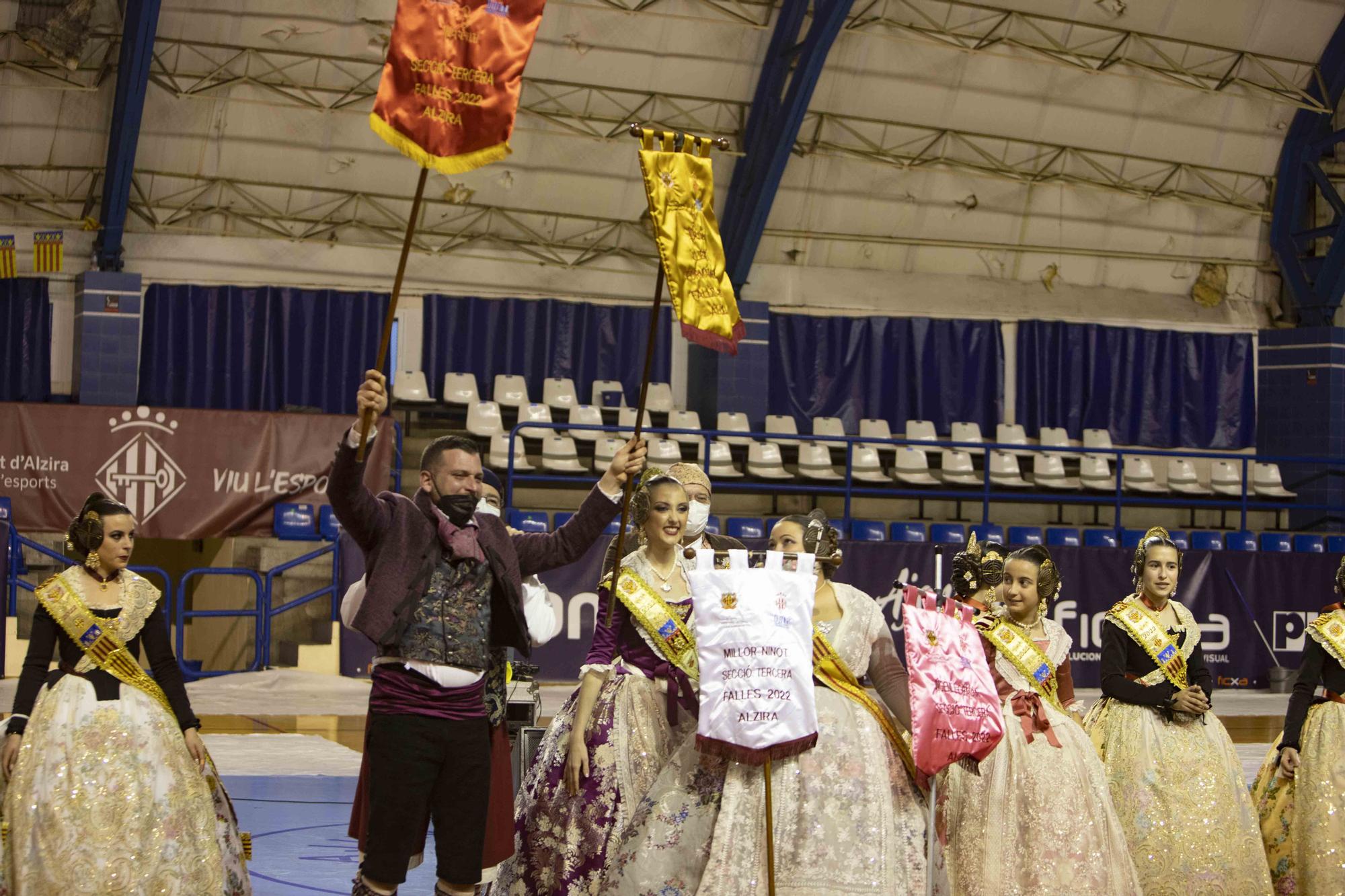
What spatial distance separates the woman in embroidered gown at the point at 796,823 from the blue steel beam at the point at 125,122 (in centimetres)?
1208

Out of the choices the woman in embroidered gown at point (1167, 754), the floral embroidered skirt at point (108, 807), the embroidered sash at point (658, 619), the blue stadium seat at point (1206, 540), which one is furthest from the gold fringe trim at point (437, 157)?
the blue stadium seat at point (1206, 540)

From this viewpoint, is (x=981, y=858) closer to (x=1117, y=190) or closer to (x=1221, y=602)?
(x=1221, y=602)

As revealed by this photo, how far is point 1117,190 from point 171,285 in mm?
11312

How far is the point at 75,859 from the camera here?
15.1ft

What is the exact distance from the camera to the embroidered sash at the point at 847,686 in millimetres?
4355

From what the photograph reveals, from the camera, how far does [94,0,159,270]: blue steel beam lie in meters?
14.5

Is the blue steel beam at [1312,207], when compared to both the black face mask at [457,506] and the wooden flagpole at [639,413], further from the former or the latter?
the black face mask at [457,506]

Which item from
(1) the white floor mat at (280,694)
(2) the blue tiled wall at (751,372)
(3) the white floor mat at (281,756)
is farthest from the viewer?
(2) the blue tiled wall at (751,372)

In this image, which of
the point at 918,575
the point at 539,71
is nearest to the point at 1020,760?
the point at 918,575

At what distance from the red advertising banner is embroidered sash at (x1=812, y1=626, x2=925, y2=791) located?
9.22 metres

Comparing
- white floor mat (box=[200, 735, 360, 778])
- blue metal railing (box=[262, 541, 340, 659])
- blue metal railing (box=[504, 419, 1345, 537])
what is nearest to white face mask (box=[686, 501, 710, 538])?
white floor mat (box=[200, 735, 360, 778])

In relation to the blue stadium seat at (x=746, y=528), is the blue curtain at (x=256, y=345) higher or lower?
higher

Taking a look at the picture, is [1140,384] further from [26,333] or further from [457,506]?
[457,506]

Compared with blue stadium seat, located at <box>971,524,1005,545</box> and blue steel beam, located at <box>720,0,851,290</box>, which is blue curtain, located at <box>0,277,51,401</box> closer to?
blue steel beam, located at <box>720,0,851,290</box>
